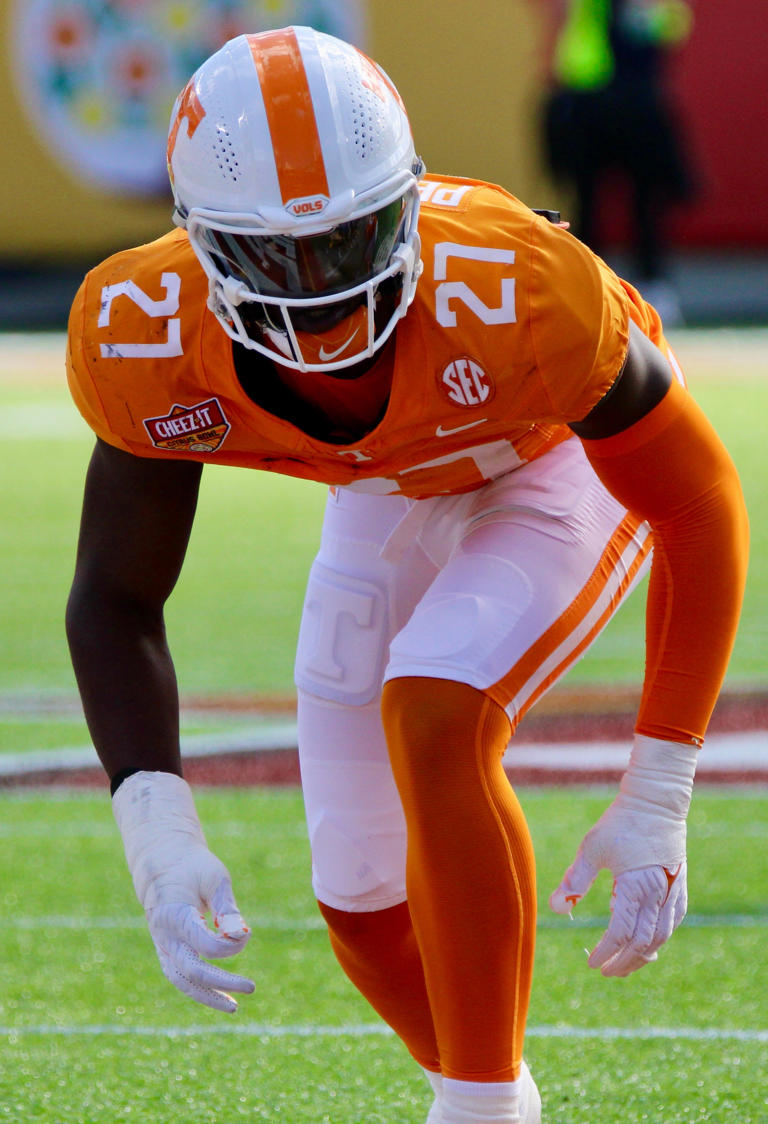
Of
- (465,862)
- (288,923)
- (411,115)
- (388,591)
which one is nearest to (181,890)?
(465,862)

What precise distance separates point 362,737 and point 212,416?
1.80 feet

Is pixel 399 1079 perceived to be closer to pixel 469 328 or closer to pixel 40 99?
pixel 469 328

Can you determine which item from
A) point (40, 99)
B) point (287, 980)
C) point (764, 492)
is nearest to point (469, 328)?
point (287, 980)

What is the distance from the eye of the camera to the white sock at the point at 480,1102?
7.07ft

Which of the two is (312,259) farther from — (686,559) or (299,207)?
(686,559)

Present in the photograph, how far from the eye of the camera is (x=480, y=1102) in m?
2.15

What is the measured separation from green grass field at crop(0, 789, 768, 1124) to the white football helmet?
1221 mm

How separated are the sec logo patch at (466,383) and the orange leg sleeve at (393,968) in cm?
78

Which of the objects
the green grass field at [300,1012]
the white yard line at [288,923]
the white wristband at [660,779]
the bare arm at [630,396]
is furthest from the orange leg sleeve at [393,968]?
the white yard line at [288,923]

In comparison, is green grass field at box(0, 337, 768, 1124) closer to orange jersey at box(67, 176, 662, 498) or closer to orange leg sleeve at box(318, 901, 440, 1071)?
orange leg sleeve at box(318, 901, 440, 1071)

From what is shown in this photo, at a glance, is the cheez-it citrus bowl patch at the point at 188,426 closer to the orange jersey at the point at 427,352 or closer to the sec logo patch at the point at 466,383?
the orange jersey at the point at 427,352

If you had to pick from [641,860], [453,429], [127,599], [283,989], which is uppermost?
[453,429]

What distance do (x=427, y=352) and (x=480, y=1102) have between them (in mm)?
918

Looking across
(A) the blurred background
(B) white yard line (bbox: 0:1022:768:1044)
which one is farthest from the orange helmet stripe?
(A) the blurred background
